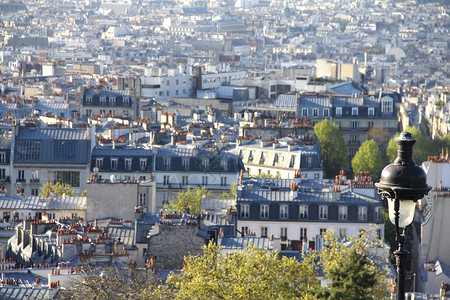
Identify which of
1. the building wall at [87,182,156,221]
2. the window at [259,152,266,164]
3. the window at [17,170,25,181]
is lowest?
the window at [17,170,25,181]

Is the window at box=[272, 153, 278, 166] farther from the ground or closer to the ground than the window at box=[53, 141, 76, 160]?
closer to the ground

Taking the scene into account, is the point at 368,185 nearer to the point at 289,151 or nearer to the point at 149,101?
the point at 289,151

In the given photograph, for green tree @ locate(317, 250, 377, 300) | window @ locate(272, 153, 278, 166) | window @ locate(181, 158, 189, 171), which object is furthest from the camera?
window @ locate(272, 153, 278, 166)

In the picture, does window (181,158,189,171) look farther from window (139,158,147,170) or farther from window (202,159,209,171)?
window (139,158,147,170)

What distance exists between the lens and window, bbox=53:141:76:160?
158 feet

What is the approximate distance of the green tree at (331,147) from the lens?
6252 centimetres

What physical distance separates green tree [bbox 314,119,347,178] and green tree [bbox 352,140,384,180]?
52.6 inches

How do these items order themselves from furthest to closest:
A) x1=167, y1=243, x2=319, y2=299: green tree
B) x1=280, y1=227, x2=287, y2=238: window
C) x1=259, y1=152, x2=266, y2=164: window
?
x1=259, y1=152, x2=266, y2=164: window
x1=280, y1=227, x2=287, y2=238: window
x1=167, y1=243, x2=319, y2=299: green tree

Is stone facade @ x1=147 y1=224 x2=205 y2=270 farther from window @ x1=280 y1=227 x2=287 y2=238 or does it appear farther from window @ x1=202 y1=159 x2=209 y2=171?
window @ x1=202 y1=159 x2=209 y2=171

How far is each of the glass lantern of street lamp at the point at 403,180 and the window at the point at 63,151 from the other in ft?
117

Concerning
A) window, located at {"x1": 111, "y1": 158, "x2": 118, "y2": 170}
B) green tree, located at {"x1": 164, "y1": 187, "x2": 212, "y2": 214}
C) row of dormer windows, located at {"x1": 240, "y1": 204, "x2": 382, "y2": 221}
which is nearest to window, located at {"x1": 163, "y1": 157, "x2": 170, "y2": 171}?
window, located at {"x1": 111, "y1": 158, "x2": 118, "y2": 170}

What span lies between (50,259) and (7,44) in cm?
15655

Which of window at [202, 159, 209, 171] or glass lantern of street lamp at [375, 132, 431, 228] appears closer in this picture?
glass lantern of street lamp at [375, 132, 431, 228]

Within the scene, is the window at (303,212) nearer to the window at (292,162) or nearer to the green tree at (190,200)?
the green tree at (190,200)
